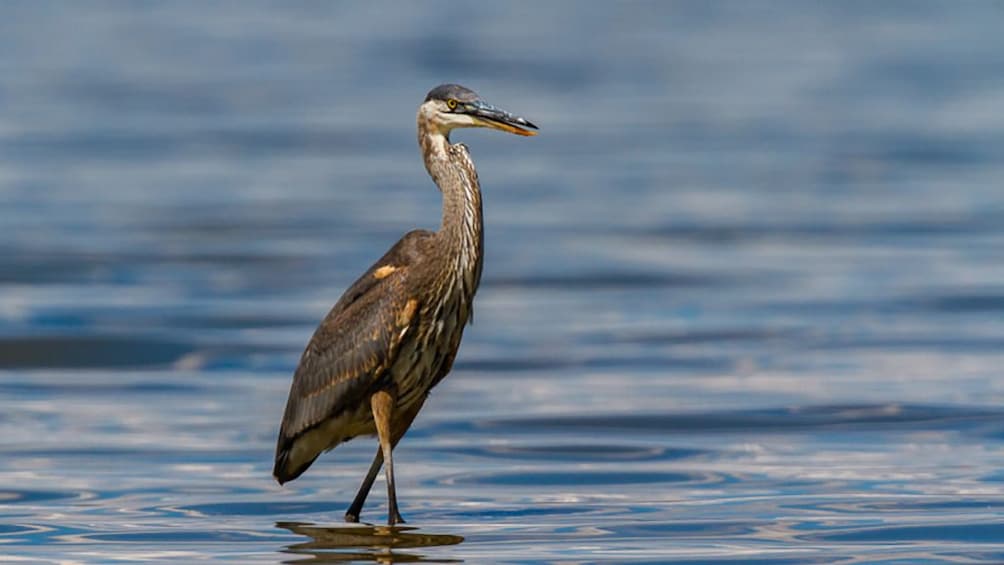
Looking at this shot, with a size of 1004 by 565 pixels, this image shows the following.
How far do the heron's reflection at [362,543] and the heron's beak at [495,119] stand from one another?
1.87 m

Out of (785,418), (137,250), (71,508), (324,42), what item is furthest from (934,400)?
(324,42)

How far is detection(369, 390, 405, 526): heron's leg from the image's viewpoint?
992 centimetres

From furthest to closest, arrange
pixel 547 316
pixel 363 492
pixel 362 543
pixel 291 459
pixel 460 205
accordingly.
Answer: pixel 547 316 < pixel 291 459 < pixel 363 492 < pixel 460 205 < pixel 362 543

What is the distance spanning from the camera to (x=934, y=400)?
535 inches

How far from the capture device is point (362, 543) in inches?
382

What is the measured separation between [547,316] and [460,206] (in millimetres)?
7788

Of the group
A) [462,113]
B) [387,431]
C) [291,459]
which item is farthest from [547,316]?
[462,113]

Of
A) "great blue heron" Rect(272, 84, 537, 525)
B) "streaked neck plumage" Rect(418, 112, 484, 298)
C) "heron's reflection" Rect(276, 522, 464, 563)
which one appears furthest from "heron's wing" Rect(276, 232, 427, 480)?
"heron's reflection" Rect(276, 522, 464, 563)

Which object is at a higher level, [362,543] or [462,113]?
[462,113]

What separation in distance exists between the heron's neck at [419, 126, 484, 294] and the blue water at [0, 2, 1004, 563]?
1.27 m

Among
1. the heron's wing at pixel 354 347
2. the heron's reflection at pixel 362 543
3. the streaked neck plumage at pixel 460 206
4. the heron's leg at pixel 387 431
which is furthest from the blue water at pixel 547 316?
the streaked neck plumage at pixel 460 206

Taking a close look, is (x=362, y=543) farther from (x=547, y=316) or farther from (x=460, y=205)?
(x=547, y=316)

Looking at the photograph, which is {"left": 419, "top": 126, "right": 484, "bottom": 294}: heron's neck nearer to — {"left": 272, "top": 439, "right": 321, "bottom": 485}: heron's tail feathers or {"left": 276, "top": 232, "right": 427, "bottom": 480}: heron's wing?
{"left": 276, "top": 232, "right": 427, "bottom": 480}: heron's wing

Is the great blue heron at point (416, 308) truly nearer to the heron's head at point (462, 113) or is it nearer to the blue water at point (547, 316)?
the heron's head at point (462, 113)
